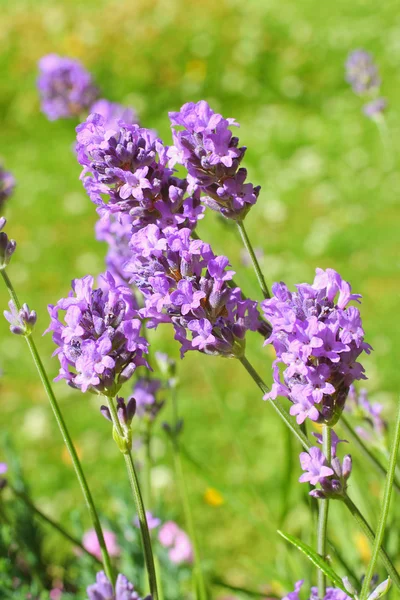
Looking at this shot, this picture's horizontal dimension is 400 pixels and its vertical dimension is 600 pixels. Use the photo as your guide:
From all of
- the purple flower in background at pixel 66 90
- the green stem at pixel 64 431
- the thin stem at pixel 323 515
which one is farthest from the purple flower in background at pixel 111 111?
the thin stem at pixel 323 515

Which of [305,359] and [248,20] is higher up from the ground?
[248,20]

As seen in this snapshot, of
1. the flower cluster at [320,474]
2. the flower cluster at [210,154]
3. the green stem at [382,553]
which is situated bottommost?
the green stem at [382,553]

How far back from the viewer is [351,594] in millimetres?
708

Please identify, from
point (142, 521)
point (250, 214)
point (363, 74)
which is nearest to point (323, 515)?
point (142, 521)

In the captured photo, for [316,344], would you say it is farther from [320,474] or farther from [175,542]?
[175,542]

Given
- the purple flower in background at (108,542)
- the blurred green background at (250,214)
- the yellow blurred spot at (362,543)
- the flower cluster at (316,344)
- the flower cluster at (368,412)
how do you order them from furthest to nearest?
the blurred green background at (250,214), the yellow blurred spot at (362,543), the purple flower in background at (108,542), the flower cluster at (368,412), the flower cluster at (316,344)

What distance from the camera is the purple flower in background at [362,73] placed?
186 centimetres

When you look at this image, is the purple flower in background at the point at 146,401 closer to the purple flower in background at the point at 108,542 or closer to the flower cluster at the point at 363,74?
the purple flower in background at the point at 108,542

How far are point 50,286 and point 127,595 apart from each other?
323 centimetres

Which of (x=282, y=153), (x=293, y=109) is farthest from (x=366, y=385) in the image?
(x=293, y=109)

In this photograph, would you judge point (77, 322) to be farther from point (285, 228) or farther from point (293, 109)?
point (293, 109)

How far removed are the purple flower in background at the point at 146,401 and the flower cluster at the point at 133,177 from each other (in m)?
0.47

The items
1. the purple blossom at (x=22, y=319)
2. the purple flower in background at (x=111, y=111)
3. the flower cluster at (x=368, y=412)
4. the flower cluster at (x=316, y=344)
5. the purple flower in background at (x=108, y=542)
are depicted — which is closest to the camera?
the flower cluster at (x=316, y=344)

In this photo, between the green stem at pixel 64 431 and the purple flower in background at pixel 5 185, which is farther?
the purple flower in background at pixel 5 185
